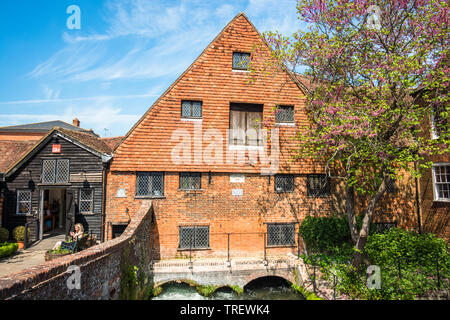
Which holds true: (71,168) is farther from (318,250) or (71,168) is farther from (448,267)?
(448,267)

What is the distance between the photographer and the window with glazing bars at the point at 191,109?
1295 cm

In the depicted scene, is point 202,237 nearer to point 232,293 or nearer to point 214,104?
point 232,293

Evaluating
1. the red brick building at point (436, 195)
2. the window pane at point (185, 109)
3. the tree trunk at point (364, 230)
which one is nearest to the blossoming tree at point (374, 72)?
the tree trunk at point (364, 230)

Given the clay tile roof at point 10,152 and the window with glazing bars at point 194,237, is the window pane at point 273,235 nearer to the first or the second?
the window with glazing bars at point 194,237

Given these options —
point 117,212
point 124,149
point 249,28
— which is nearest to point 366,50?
point 249,28

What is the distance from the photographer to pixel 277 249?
42.1 feet

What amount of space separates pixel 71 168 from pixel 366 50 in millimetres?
14309

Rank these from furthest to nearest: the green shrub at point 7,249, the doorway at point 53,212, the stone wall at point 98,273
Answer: the doorway at point 53,212 < the green shrub at point 7,249 < the stone wall at point 98,273

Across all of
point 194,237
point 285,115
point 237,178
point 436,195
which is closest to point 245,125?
point 285,115

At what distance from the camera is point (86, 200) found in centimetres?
1260

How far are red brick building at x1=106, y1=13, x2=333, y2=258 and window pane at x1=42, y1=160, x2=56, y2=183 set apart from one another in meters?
3.16

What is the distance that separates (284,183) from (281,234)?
2.59 meters

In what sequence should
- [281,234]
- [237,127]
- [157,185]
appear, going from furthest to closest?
1. [237,127]
2. [281,234]
3. [157,185]

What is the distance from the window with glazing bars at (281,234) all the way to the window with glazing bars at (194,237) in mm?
3181
